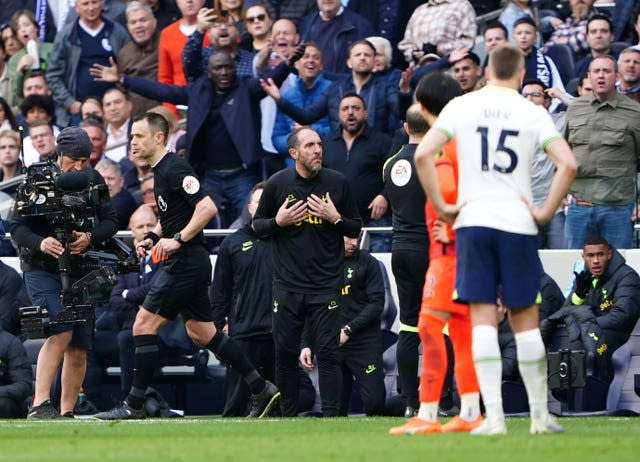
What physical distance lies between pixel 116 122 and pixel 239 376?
20.3 ft

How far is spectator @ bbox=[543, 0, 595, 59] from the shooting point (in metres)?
18.5

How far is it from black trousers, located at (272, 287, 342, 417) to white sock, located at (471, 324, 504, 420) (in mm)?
3788

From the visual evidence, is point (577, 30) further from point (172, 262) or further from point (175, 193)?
point (172, 262)

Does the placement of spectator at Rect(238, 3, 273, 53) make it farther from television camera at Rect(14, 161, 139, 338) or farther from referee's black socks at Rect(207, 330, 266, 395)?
referee's black socks at Rect(207, 330, 266, 395)

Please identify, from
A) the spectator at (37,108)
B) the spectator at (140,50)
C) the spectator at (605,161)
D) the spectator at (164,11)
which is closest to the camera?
the spectator at (605,161)

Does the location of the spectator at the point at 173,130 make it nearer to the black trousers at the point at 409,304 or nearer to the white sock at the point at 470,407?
the black trousers at the point at 409,304

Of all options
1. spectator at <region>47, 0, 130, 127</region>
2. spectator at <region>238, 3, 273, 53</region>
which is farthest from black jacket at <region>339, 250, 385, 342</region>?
spectator at <region>47, 0, 130, 127</region>

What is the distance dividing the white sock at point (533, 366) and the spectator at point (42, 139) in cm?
1056

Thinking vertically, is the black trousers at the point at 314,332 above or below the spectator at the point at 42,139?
below

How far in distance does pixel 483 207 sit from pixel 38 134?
35.2ft

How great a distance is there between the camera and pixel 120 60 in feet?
67.2

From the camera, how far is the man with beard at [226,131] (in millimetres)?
17906

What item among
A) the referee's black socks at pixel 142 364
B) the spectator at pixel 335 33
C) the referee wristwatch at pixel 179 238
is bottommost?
the referee's black socks at pixel 142 364

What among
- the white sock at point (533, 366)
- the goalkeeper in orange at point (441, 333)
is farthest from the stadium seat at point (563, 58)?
the white sock at point (533, 366)
